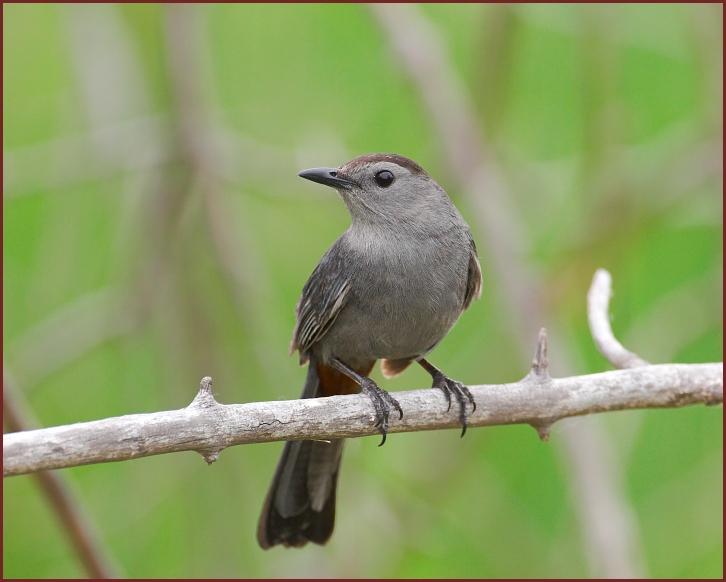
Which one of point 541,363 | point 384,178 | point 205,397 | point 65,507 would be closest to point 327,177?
point 384,178

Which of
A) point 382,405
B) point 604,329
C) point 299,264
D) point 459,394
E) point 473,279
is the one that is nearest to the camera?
point 382,405

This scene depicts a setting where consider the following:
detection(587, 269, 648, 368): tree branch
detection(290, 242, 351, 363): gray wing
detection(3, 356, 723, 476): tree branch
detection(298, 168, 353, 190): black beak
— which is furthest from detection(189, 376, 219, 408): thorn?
detection(587, 269, 648, 368): tree branch

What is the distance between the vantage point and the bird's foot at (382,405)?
3.51m

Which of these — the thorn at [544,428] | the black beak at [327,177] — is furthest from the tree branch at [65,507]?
the thorn at [544,428]

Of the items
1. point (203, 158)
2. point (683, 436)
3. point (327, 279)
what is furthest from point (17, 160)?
point (683, 436)

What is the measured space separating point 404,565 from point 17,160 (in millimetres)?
2946

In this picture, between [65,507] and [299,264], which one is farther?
[299,264]

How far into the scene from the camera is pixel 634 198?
5457 millimetres

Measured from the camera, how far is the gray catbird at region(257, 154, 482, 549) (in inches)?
160

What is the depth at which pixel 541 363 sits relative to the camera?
370 cm

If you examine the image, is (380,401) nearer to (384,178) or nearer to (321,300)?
(321,300)

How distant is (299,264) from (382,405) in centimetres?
232

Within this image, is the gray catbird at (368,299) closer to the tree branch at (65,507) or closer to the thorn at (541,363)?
the thorn at (541,363)

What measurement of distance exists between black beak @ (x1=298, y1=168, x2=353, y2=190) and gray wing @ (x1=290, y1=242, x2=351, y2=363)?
24 cm
